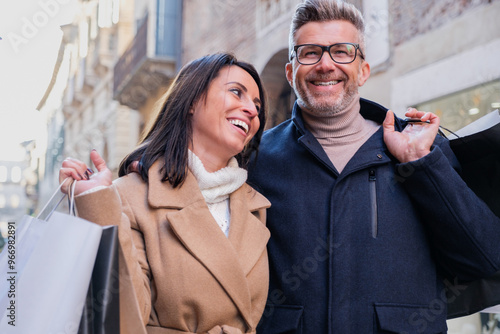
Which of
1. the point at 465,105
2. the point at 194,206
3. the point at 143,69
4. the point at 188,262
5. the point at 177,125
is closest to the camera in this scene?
the point at 188,262

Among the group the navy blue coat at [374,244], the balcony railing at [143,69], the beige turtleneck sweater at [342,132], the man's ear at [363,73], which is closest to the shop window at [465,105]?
the man's ear at [363,73]

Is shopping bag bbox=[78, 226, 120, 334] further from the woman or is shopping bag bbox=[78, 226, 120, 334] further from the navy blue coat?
the navy blue coat

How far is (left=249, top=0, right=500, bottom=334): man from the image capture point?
2.52 meters

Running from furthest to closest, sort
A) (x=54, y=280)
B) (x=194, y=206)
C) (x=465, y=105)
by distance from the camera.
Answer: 1. (x=465, y=105)
2. (x=194, y=206)
3. (x=54, y=280)

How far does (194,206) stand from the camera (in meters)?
2.42

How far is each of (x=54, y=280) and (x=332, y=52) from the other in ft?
5.36

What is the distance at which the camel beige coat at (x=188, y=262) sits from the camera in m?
2.24

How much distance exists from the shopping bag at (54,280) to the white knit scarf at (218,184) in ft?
2.29

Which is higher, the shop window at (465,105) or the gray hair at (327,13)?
the shop window at (465,105)

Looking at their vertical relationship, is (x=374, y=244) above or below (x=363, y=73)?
below

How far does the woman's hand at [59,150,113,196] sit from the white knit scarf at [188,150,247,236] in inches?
18.8

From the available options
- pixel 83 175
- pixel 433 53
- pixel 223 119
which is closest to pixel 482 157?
pixel 223 119

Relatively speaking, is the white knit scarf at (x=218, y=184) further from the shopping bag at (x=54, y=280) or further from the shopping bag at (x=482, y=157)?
the shopping bag at (x=482, y=157)

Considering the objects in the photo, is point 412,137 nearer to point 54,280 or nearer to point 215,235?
point 215,235
